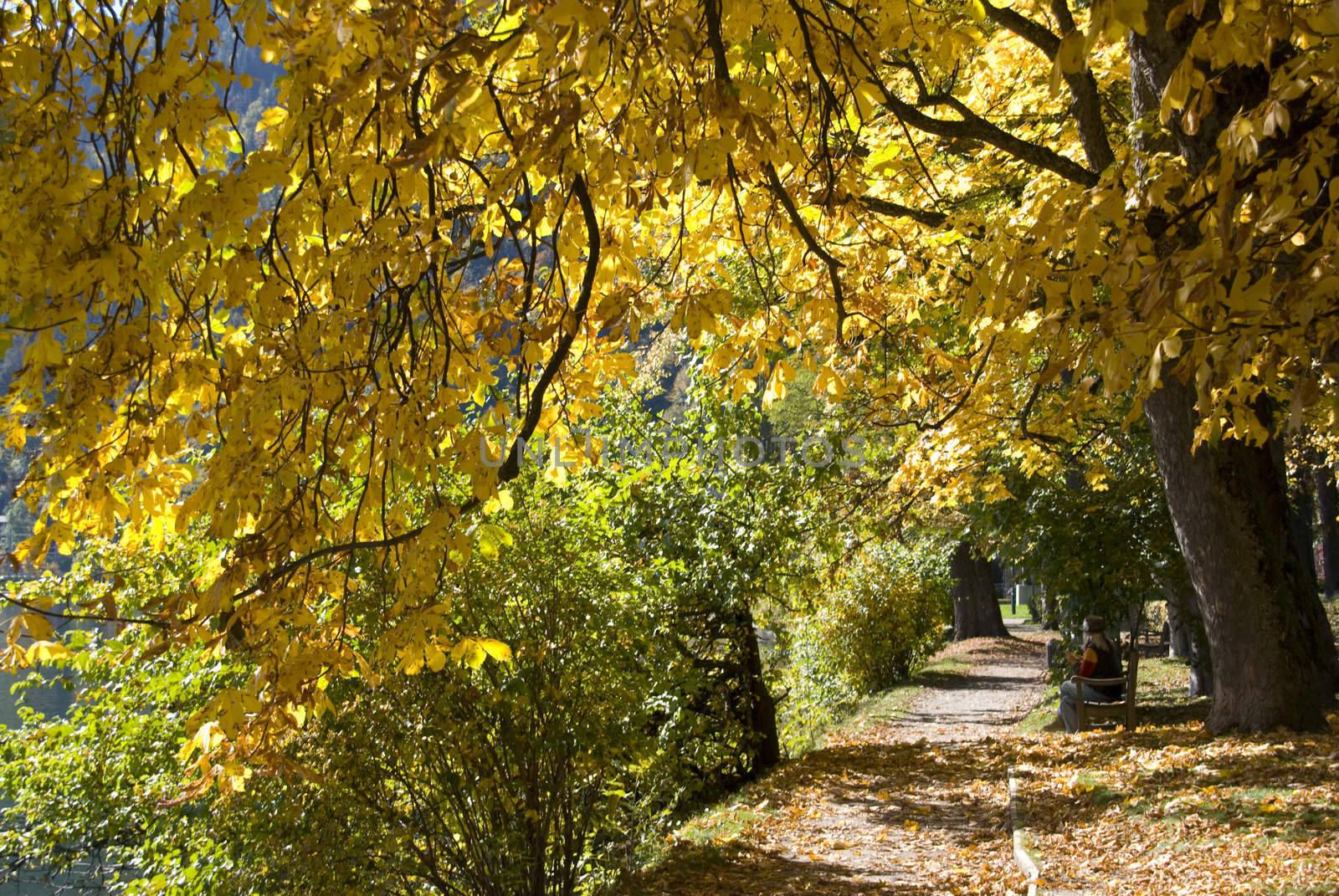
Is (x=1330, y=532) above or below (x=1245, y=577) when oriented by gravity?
above

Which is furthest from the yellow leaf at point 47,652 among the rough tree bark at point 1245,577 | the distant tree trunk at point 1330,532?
the distant tree trunk at point 1330,532

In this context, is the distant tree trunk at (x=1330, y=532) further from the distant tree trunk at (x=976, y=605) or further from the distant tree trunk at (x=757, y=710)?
the distant tree trunk at (x=757, y=710)

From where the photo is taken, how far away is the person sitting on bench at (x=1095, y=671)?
10.8 metres

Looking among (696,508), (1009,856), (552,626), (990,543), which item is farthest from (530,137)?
(990,543)

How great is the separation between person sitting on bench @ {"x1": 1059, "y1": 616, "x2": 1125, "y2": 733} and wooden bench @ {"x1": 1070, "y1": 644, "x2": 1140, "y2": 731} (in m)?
0.07

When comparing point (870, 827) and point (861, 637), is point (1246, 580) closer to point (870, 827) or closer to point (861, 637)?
point (870, 827)

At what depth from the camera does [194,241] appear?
2.93 metres

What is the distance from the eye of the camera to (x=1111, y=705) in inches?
416

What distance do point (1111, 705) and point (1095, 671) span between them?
39 centimetres

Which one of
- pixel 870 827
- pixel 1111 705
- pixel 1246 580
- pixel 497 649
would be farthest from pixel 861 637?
pixel 497 649

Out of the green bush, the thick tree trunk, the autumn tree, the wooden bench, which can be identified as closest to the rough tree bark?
the thick tree trunk

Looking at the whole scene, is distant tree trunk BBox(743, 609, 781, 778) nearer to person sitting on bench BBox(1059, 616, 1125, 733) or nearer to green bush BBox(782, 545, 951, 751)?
person sitting on bench BBox(1059, 616, 1125, 733)

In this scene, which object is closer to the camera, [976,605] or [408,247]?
[408,247]

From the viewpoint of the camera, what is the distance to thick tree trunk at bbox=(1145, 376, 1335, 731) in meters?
8.25
